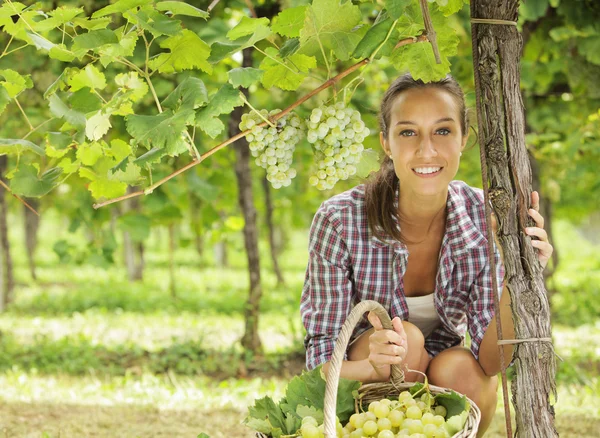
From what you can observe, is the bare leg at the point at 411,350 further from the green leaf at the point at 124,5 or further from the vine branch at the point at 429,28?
the green leaf at the point at 124,5

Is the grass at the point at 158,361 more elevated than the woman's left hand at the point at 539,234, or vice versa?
the woman's left hand at the point at 539,234

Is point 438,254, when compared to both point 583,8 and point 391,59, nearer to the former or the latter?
point 391,59

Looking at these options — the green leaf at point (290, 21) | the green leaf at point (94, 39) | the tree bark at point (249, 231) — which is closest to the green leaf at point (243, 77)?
the green leaf at point (290, 21)

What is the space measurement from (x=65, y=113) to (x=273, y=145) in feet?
1.95

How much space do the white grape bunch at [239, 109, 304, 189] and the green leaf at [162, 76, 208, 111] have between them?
0.57ft

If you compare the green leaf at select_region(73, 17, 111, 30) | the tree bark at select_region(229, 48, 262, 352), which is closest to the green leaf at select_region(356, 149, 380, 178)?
the green leaf at select_region(73, 17, 111, 30)

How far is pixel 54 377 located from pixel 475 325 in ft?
11.0

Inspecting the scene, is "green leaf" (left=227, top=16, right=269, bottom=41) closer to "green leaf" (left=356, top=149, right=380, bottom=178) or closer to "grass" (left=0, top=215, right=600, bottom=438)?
"green leaf" (left=356, top=149, right=380, bottom=178)

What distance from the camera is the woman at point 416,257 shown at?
2277mm

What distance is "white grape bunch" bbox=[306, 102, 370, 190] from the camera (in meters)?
1.78

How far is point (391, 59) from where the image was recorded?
1.81 m

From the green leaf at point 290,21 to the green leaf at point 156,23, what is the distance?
0.26 m

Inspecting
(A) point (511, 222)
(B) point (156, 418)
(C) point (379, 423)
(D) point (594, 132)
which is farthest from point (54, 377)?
(D) point (594, 132)

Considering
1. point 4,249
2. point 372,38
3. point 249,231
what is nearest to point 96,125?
point 372,38
